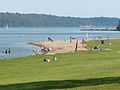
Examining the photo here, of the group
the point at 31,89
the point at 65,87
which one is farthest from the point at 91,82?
the point at 31,89

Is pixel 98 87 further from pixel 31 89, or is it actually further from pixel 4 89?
pixel 4 89

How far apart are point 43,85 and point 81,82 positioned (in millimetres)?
2688

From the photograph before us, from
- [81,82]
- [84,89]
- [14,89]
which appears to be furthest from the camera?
[81,82]

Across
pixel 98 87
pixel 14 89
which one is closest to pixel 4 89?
pixel 14 89

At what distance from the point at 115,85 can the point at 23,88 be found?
5.86 m

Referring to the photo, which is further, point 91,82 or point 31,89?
point 91,82

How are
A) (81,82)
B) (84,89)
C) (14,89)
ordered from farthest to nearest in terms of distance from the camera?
(81,82)
(14,89)
(84,89)

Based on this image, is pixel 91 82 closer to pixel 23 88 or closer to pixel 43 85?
pixel 43 85

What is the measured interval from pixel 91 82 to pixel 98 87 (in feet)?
7.72

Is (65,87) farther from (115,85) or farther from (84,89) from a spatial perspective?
(115,85)

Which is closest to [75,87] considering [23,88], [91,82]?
[91,82]

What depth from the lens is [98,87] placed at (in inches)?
787

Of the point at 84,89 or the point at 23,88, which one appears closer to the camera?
the point at 84,89

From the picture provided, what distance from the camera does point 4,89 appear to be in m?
21.2
